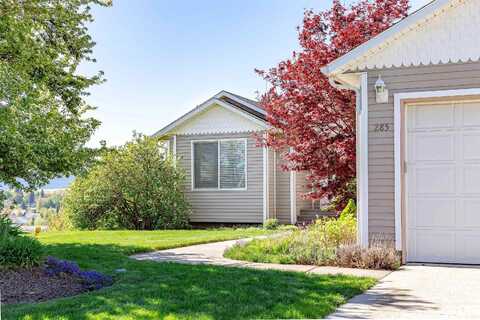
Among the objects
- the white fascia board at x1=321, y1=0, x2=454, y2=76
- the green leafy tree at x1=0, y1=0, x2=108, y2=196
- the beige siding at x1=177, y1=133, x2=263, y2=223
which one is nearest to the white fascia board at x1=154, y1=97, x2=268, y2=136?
the beige siding at x1=177, y1=133, x2=263, y2=223

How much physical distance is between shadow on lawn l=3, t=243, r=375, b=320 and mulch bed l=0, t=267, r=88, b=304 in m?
0.51

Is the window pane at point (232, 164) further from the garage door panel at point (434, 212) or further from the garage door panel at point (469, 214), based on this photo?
the garage door panel at point (469, 214)

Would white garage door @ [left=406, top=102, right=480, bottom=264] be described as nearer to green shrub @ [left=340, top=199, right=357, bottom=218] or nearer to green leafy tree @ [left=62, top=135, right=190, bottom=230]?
green shrub @ [left=340, top=199, right=357, bottom=218]

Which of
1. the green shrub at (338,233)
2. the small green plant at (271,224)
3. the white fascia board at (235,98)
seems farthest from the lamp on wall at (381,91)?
the white fascia board at (235,98)

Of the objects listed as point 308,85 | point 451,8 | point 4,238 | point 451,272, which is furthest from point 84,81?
point 451,272

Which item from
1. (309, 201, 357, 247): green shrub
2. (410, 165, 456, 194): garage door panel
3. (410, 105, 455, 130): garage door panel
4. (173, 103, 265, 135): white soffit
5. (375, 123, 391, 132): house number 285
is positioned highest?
(173, 103, 265, 135): white soffit

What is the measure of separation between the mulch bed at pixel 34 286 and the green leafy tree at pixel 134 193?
1058 centimetres

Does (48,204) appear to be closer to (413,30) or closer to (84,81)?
(84,81)

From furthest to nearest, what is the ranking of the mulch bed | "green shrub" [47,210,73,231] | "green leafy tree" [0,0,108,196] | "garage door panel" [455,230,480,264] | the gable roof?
1. "green shrub" [47,210,73,231]
2. the gable roof
3. "green leafy tree" [0,0,108,196]
4. "garage door panel" [455,230,480,264]
5. the mulch bed

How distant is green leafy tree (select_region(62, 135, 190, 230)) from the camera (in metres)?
18.2

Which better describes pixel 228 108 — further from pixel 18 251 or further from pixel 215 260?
pixel 18 251

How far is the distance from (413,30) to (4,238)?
21.6 ft

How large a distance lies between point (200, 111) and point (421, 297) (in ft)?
43.1

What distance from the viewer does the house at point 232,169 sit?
1816 centimetres
